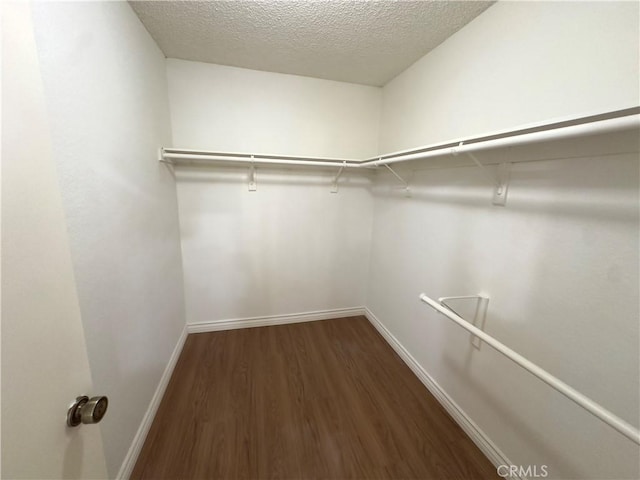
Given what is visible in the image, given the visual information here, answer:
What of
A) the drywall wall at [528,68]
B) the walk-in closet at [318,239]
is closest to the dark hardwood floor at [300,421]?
the walk-in closet at [318,239]

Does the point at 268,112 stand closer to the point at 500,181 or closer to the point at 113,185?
the point at 113,185

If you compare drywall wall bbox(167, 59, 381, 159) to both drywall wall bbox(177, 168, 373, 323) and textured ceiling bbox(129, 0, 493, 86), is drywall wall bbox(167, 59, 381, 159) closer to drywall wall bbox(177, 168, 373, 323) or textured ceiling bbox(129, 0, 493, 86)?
textured ceiling bbox(129, 0, 493, 86)

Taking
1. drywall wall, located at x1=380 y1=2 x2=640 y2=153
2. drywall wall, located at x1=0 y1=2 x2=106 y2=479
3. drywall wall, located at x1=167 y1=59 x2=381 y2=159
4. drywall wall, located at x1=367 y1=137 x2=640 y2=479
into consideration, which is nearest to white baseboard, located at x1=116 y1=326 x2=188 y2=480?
Result: drywall wall, located at x1=0 y1=2 x2=106 y2=479

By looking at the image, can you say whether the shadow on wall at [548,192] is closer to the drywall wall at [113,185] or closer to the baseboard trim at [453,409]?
the baseboard trim at [453,409]

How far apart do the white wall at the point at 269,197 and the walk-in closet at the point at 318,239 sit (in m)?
0.02

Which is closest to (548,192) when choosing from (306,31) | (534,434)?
(534,434)

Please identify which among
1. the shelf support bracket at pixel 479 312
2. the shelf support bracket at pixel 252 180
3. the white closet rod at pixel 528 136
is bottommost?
the shelf support bracket at pixel 479 312

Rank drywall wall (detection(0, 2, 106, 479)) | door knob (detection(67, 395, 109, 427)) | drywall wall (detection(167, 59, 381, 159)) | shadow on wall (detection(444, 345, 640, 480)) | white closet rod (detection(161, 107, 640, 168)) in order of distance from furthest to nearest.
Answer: drywall wall (detection(167, 59, 381, 159)), shadow on wall (detection(444, 345, 640, 480)), white closet rod (detection(161, 107, 640, 168)), door knob (detection(67, 395, 109, 427)), drywall wall (detection(0, 2, 106, 479))

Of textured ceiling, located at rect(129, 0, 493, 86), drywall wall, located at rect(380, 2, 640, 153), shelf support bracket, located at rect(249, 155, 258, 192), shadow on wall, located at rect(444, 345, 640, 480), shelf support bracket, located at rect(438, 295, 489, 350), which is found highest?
textured ceiling, located at rect(129, 0, 493, 86)

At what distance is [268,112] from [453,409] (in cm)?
251

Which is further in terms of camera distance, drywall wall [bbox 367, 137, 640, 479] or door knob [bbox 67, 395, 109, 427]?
drywall wall [bbox 367, 137, 640, 479]

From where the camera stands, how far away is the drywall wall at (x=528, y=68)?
0.82 metres

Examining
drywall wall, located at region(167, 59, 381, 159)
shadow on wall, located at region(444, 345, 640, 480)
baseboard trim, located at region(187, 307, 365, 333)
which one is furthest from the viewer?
baseboard trim, located at region(187, 307, 365, 333)

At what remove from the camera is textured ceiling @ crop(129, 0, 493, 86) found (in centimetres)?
128
